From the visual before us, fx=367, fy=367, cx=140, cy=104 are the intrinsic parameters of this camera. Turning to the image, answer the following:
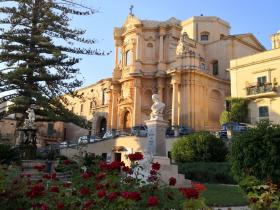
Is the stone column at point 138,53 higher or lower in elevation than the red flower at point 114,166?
higher

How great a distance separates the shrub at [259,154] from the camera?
37.9ft

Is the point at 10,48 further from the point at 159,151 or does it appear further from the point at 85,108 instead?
the point at 85,108

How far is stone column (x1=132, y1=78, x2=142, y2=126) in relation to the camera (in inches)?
1485

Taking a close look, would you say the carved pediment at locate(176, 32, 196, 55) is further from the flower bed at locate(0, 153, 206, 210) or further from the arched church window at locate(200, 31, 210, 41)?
the flower bed at locate(0, 153, 206, 210)

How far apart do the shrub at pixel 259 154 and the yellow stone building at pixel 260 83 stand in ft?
56.5

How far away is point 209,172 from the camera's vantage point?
18.6m

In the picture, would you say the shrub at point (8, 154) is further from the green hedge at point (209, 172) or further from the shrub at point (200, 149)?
the shrub at point (200, 149)

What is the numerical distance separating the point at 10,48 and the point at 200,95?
62.9ft

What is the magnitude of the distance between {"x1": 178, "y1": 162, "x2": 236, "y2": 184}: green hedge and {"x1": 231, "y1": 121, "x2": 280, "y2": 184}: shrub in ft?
20.0

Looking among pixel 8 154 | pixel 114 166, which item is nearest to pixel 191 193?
pixel 114 166

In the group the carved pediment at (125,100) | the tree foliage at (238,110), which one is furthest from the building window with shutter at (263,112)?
the carved pediment at (125,100)

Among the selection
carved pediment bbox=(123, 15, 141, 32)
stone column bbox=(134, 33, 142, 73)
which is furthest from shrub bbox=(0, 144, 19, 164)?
carved pediment bbox=(123, 15, 141, 32)

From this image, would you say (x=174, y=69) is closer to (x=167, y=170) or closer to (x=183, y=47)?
(x=183, y=47)

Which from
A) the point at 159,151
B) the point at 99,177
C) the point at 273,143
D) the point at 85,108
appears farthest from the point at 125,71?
the point at 99,177
